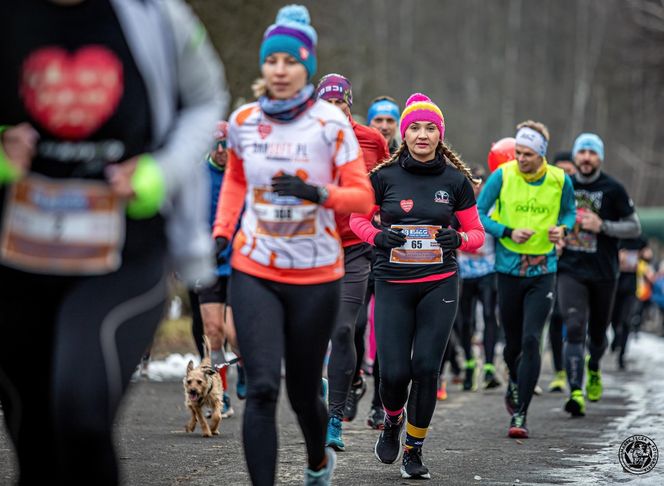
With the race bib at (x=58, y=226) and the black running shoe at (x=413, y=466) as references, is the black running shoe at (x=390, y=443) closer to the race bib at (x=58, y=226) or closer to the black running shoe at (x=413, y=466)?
the black running shoe at (x=413, y=466)

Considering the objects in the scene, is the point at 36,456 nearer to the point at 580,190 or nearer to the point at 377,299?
the point at 377,299

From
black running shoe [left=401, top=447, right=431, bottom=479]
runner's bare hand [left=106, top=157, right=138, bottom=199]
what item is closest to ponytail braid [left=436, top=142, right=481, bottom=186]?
black running shoe [left=401, top=447, right=431, bottom=479]

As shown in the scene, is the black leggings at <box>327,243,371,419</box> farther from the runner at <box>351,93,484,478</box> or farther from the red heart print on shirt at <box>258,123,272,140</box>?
the red heart print on shirt at <box>258,123,272,140</box>

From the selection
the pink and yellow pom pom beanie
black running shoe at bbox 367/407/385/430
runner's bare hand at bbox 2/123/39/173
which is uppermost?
the pink and yellow pom pom beanie

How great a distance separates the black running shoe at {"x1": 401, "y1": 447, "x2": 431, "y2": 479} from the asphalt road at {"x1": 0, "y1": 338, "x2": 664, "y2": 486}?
0.08 meters

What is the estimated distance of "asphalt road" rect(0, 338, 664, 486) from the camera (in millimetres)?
7535

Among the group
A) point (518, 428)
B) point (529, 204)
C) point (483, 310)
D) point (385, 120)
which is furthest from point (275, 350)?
point (483, 310)

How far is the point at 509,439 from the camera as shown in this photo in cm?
967

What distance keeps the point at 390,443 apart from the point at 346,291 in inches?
47.8

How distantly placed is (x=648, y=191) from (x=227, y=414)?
58.0m

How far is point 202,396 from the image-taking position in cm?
956

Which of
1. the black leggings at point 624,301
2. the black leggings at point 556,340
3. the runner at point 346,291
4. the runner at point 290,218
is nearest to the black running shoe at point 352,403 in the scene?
the runner at point 346,291

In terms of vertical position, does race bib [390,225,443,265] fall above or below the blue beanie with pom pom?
below

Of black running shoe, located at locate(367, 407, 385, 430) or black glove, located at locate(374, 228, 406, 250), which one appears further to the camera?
black running shoe, located at locate(367, 407, 385, 430)
